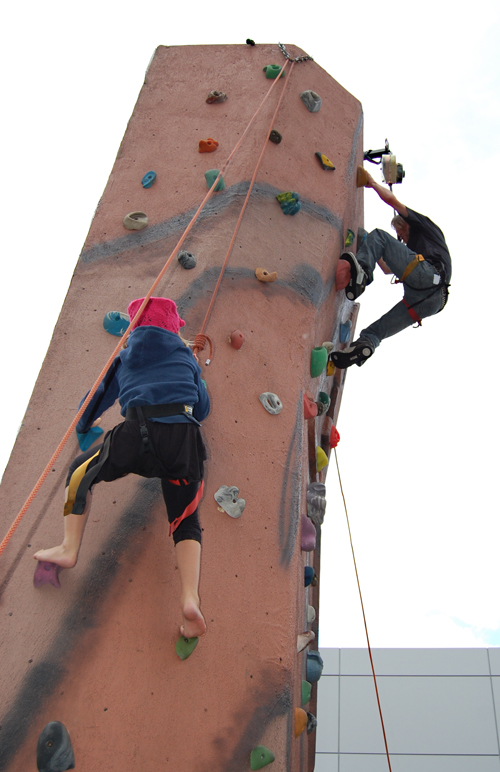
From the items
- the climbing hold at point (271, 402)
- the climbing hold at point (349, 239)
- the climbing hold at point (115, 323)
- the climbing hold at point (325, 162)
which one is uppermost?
the climbing hold at point (325, 162)

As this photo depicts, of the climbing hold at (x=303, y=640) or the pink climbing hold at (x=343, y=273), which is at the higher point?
the pink climbing hold at (x=343, y=273)

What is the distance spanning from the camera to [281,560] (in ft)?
8.77

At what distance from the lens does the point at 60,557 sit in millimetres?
2262

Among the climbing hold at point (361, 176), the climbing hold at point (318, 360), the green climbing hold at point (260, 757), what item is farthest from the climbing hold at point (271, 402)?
the climbing hold at point (361, 176)

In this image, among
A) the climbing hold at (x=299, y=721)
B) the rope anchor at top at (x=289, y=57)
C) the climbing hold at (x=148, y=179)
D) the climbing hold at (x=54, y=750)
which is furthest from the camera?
the rope anchor at top at (x=289, y=57)

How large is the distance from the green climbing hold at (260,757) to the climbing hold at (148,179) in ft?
8.76

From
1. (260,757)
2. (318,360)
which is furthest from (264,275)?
(260,757)

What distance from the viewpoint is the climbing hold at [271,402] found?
2971 mm

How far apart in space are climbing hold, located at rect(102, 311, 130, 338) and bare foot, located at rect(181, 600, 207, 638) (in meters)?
1.34

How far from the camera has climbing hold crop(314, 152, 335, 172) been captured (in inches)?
150

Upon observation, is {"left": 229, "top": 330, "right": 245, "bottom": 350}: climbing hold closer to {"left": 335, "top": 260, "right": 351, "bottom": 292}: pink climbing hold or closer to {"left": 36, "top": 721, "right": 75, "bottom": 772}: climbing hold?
{"left": 335, "top": 260, "right": 351, "bottom": 292}: pink climbing hold

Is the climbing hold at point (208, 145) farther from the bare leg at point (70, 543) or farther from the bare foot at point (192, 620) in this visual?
the bare foot at point (192, 620)

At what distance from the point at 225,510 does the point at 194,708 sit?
0.70 meters

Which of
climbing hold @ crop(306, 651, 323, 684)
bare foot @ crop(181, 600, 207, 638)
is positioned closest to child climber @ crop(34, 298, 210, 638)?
bare foot @ crop(181, 600, 207, 638)
